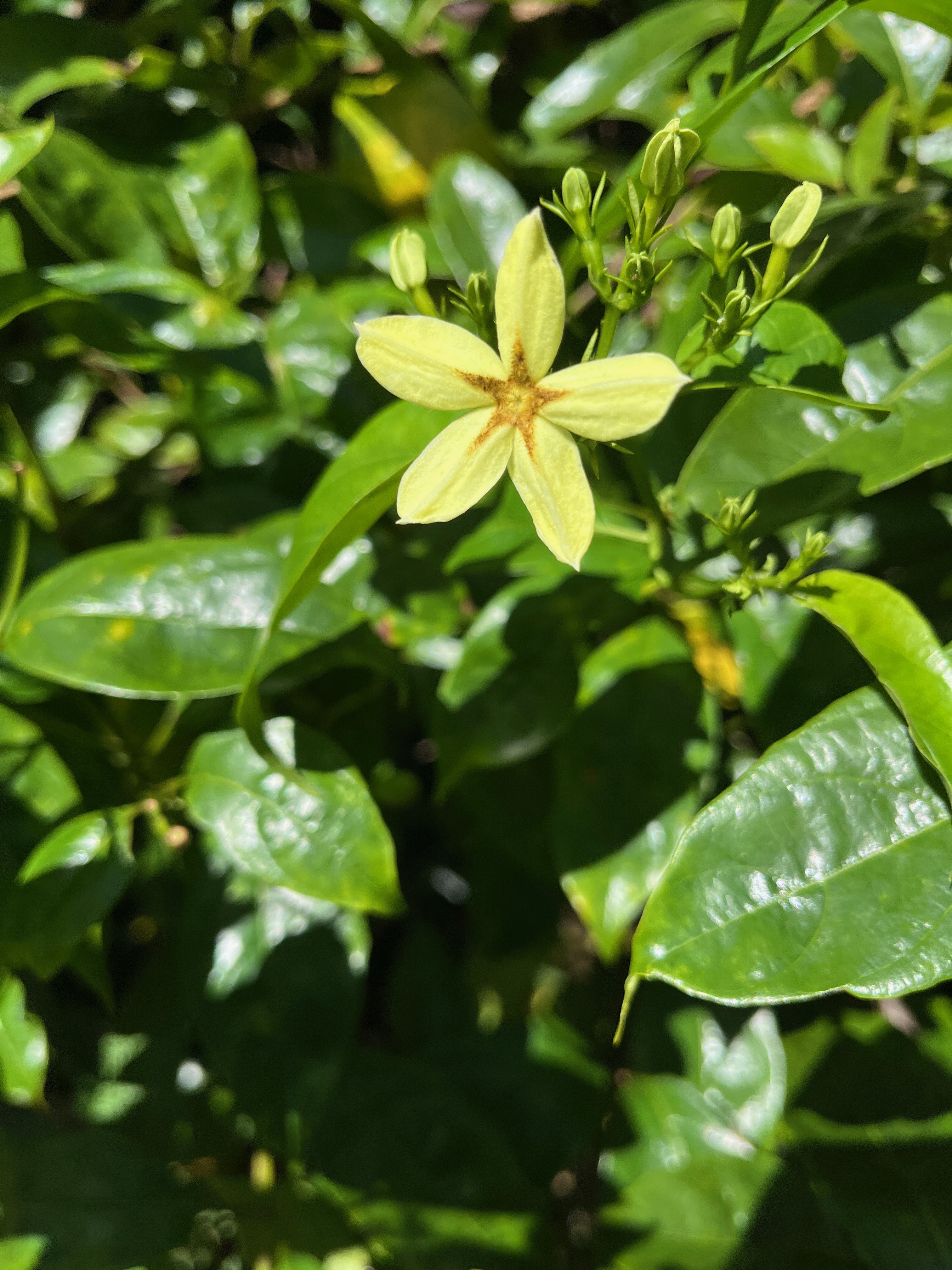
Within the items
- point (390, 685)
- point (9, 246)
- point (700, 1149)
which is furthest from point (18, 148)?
point (700, 1149)

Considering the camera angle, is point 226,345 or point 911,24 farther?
point 226,345

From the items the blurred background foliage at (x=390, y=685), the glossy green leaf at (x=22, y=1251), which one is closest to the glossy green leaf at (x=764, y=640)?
the blurred background foliage at (x=390, y=685)

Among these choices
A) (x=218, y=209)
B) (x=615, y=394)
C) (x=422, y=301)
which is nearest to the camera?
(x=615, y=394)

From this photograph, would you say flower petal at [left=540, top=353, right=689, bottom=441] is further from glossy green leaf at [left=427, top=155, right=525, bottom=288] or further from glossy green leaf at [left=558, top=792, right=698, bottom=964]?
glossy green leaf at [left=427, top=155, right=525, bottom=288]

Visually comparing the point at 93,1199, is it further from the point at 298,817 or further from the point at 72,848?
the point at 298,817

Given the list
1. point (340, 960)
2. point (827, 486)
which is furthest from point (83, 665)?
point (827, 486)

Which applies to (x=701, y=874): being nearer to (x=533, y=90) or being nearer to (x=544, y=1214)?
(x=544, y=1214)
